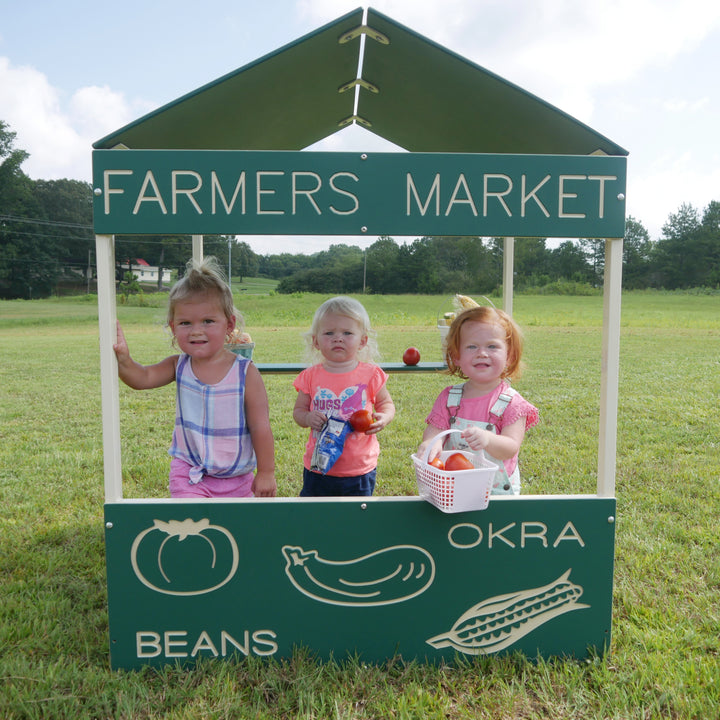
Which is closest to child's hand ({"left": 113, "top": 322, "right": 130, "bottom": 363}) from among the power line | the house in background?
the house in background

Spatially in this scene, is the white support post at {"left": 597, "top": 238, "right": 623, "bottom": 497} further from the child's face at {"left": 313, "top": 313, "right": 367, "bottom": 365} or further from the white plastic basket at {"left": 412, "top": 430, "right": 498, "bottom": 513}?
the child's face at {"left": 313, "top": 313, "right": 367, "bottom": 365}

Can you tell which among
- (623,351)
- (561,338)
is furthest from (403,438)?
(561,338)

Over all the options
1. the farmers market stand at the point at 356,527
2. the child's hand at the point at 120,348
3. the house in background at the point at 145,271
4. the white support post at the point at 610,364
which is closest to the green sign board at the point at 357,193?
the farmers market stand at the point at 356,527

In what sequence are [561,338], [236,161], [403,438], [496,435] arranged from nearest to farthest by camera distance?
[236,161]
[496,435]
[403,438]
[561,338]

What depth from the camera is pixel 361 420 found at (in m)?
3.01

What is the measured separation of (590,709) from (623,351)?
13233 millimetres

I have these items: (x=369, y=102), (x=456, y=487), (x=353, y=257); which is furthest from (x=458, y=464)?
(x=353, y=257)

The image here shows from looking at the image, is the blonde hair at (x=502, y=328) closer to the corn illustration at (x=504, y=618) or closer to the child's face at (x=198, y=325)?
the corn illustration at (x=504, y=618)

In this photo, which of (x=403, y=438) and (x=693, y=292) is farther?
(x=693, y=292)

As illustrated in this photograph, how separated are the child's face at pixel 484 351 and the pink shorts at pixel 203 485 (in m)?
1.08

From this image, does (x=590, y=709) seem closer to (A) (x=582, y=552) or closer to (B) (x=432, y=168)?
(A) (x=582, y=552)

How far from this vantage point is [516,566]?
2.42 meters

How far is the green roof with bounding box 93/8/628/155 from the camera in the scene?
2.58 metres

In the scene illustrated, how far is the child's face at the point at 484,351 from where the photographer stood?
2.72m
